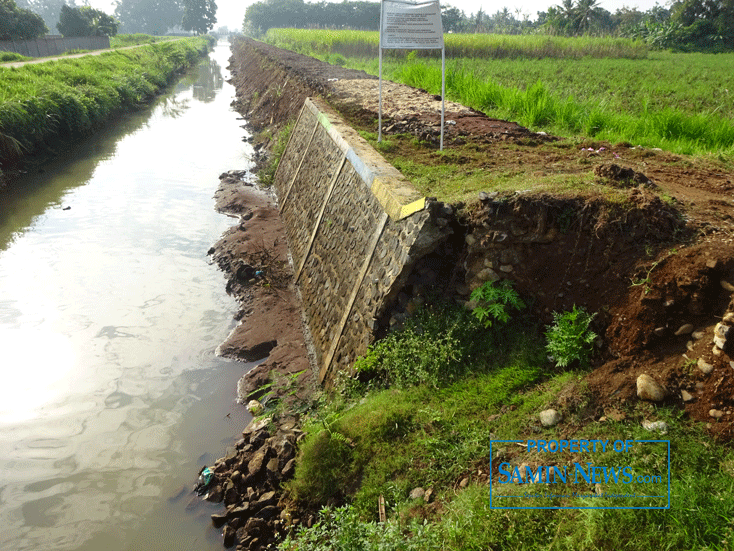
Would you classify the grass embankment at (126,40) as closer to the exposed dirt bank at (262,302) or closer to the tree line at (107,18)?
the tree line at (107,18)

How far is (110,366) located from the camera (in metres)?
5.91

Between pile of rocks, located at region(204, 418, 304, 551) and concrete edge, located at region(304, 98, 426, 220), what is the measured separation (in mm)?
2236

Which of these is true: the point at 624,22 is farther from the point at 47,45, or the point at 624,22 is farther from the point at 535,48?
the point at 47,45

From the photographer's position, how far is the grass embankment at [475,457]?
2.55 m

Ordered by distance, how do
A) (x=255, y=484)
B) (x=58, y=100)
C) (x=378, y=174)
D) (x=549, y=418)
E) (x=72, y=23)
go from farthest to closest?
(x=72, y=23), (x=58, y=100), (x=378, y=174), (x=255, y=484), (x=549, y=418)

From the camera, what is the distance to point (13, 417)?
5.10m

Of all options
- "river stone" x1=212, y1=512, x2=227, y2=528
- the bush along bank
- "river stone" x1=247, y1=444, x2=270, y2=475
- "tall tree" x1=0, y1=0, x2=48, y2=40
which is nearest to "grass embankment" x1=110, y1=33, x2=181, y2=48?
"tall tree" x1=0, y1=0, x2=48, y2=40

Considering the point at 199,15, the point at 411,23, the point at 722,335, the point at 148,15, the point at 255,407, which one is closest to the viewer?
the point at 722,335

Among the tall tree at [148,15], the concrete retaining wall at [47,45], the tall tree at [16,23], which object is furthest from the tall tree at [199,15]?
the tall tree at [16,23]

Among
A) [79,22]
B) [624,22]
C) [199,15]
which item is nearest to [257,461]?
[79,22]

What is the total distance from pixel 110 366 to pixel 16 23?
104ft

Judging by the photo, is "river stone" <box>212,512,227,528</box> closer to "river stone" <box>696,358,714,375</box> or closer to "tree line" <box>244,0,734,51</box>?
"river stone" <box>696,358,714,375</box>

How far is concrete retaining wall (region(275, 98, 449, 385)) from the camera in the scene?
15.3ft

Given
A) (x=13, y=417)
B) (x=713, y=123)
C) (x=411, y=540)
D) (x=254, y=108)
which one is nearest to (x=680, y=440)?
(x=411, y=540)
